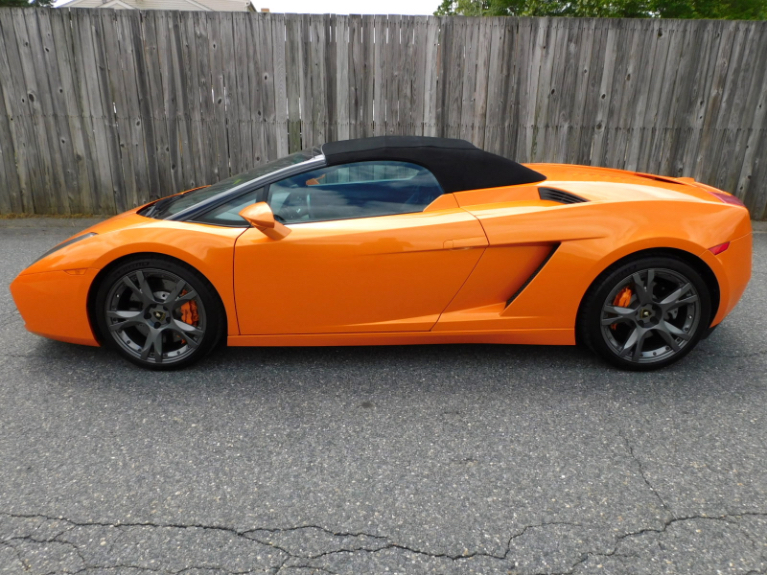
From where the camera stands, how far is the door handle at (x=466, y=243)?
9.08 feet

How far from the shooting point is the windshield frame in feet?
9.63

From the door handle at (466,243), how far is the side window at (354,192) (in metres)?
0.28

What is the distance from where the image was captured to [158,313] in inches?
115

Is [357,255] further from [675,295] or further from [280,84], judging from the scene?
[280,84]

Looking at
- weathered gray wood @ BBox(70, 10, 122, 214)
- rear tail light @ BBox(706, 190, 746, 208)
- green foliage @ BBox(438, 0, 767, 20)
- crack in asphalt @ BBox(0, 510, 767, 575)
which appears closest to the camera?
crack in asphalt @ BBox(0, 510, 767, 575)

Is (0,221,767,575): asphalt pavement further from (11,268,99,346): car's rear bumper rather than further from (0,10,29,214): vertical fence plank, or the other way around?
(0,10,29,214): vertical fence plank

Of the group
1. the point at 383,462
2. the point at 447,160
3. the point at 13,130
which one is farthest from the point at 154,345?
the point at 13,130

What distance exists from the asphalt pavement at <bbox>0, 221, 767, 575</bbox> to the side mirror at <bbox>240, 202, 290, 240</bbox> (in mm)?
791

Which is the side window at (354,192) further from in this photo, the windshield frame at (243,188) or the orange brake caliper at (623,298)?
the orange brake caliper at (623,298)

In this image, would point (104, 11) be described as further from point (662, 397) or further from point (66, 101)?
point (662, 397)

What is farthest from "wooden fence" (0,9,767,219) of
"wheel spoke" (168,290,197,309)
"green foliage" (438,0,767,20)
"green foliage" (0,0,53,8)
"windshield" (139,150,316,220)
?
"green foliage" (0,0,53,8)

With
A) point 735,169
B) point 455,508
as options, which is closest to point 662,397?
point 455,508

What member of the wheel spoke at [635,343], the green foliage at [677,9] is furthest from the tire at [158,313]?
the green foliage at [677,9]

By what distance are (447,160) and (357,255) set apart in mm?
773
